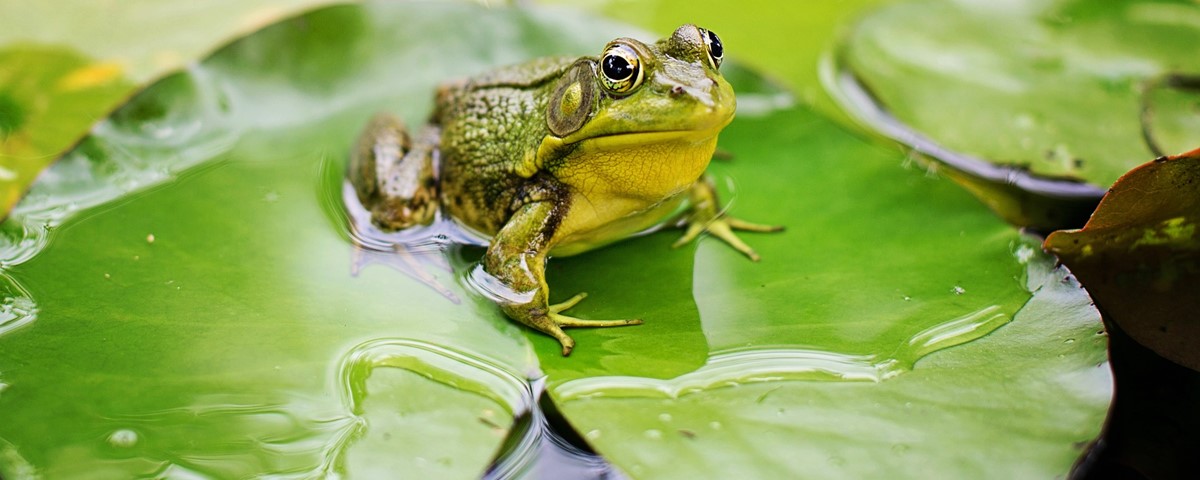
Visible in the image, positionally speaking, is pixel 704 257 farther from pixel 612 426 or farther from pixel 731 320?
pixel 612 426

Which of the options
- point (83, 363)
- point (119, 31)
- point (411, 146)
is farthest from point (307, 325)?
point (119, 31)

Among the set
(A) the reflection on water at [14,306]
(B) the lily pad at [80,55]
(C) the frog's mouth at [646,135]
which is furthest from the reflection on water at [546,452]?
(B) the lily pad at [80,55]

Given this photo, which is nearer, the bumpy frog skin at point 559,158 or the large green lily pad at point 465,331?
the large green lily pad at point 465,331

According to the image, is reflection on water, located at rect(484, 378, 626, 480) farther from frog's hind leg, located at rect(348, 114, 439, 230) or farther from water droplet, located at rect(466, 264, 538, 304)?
frog's hind leg, located at rect(348, 114, 439, 230)

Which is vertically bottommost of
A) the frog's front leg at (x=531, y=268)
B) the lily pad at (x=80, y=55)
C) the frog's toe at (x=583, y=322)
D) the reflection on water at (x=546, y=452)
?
the reflection on water at (x=546, y=452)

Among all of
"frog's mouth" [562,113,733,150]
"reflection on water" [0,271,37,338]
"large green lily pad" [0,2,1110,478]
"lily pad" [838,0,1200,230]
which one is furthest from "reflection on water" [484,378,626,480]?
"lily pad" [838,0,1200,230]

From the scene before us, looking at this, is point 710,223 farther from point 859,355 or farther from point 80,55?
point 80,55

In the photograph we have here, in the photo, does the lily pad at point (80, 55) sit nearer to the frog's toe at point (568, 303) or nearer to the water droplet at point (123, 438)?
the water droplet at point (123, 438)
